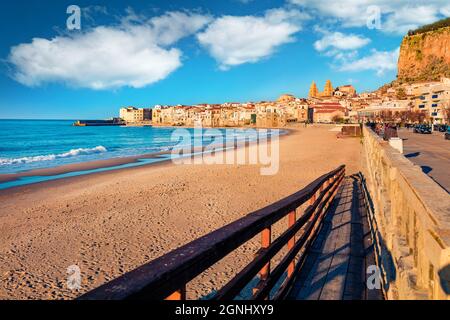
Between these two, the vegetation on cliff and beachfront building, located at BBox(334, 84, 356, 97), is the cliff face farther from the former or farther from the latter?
beachfront building, located at BBox(334, 84, 356, 97)

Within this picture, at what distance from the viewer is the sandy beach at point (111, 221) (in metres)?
5.89

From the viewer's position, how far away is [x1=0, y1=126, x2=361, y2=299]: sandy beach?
589 cm

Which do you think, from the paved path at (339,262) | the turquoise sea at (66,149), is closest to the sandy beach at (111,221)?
the paved path at (339,262)

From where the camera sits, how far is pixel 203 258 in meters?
1.54

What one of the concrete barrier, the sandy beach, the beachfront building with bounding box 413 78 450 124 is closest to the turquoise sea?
the sandy beach

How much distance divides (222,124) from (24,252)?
154253 millimetres

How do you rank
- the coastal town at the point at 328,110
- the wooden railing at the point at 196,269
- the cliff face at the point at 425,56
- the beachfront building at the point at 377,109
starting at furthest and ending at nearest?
1. the cliff face at the point at 425,56
2. the coastal town at the point at 328,110
3. the beachfront building at the point at 377,109
4. the wooden railing at the point at 196,269

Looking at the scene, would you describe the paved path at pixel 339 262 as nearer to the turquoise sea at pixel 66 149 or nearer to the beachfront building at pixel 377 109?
the turquoise sea at pixel 66 149

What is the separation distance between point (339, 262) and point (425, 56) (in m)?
168

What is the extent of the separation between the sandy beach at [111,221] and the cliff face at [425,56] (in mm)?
144722

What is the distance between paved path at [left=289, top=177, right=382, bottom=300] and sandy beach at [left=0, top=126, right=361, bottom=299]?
1.67 meters
